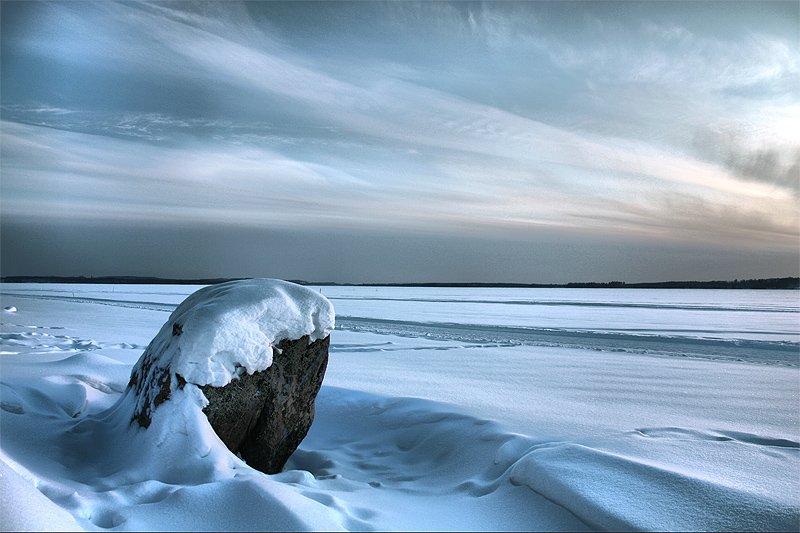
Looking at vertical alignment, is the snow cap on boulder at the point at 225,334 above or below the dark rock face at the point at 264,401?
above

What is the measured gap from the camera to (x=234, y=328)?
3365 millimetres

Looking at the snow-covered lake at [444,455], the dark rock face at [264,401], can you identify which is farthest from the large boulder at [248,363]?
the snow-covered lake at [444,455]

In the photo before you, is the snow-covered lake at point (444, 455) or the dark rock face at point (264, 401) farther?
the dark rock face at point (264, 401)

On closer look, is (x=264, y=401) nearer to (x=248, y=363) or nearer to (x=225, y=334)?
(x=248, y=363)

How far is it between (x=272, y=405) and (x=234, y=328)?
655 mm

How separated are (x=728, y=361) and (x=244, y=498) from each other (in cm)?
833

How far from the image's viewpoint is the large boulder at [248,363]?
3.24m

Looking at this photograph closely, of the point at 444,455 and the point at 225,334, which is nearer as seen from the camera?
the point at 225,334

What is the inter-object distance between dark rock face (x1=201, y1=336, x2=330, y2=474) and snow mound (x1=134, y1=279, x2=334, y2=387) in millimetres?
86

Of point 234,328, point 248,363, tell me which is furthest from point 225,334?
point 248,363

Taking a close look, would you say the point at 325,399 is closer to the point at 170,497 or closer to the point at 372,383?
the point at 372,383

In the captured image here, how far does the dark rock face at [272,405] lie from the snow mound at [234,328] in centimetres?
9

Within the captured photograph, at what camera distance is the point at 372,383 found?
19.5 ft

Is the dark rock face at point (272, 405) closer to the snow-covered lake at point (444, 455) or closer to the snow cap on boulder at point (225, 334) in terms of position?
the snow cap on boulder at point (225, 334)
